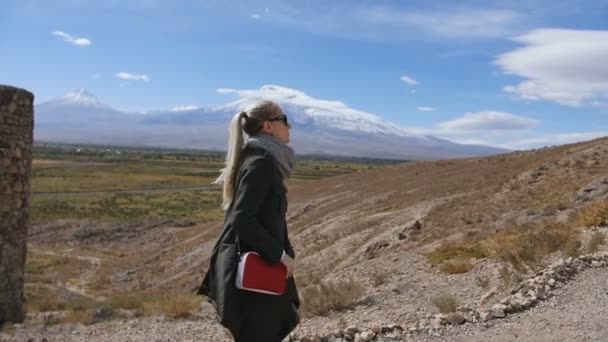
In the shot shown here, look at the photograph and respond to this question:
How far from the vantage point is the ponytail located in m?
4.10

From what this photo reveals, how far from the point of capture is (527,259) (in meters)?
10.3

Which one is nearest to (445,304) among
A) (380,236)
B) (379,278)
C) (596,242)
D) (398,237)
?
(379,278)

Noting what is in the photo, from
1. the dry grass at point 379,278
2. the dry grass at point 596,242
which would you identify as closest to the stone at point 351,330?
the dry grass at point 379,278

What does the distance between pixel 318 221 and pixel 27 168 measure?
15961mm

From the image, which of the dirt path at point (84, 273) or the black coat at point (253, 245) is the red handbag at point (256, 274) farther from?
the dirt path at point (84, 273)

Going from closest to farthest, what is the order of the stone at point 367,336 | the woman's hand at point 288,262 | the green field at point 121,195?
1. the woman's hand at point 288,262
2. the stone at point 367,336
3. the green field at point 121,195

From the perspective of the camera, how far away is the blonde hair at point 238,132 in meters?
4.11

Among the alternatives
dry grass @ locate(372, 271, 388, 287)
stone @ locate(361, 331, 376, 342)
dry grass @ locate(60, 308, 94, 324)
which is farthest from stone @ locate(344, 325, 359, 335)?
dry grass @ locate(60, 308, 94, 324)

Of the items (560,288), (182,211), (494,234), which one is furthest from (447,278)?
(182,211)

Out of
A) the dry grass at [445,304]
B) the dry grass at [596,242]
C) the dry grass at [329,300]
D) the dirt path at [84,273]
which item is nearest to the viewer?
the dry grass at [445,304]

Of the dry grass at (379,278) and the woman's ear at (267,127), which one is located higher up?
the woman's ear at (267,127)

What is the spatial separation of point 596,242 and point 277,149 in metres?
8.74

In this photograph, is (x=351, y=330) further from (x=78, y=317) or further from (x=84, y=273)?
(x=84, y=273)

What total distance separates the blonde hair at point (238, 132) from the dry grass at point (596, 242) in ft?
27.4
